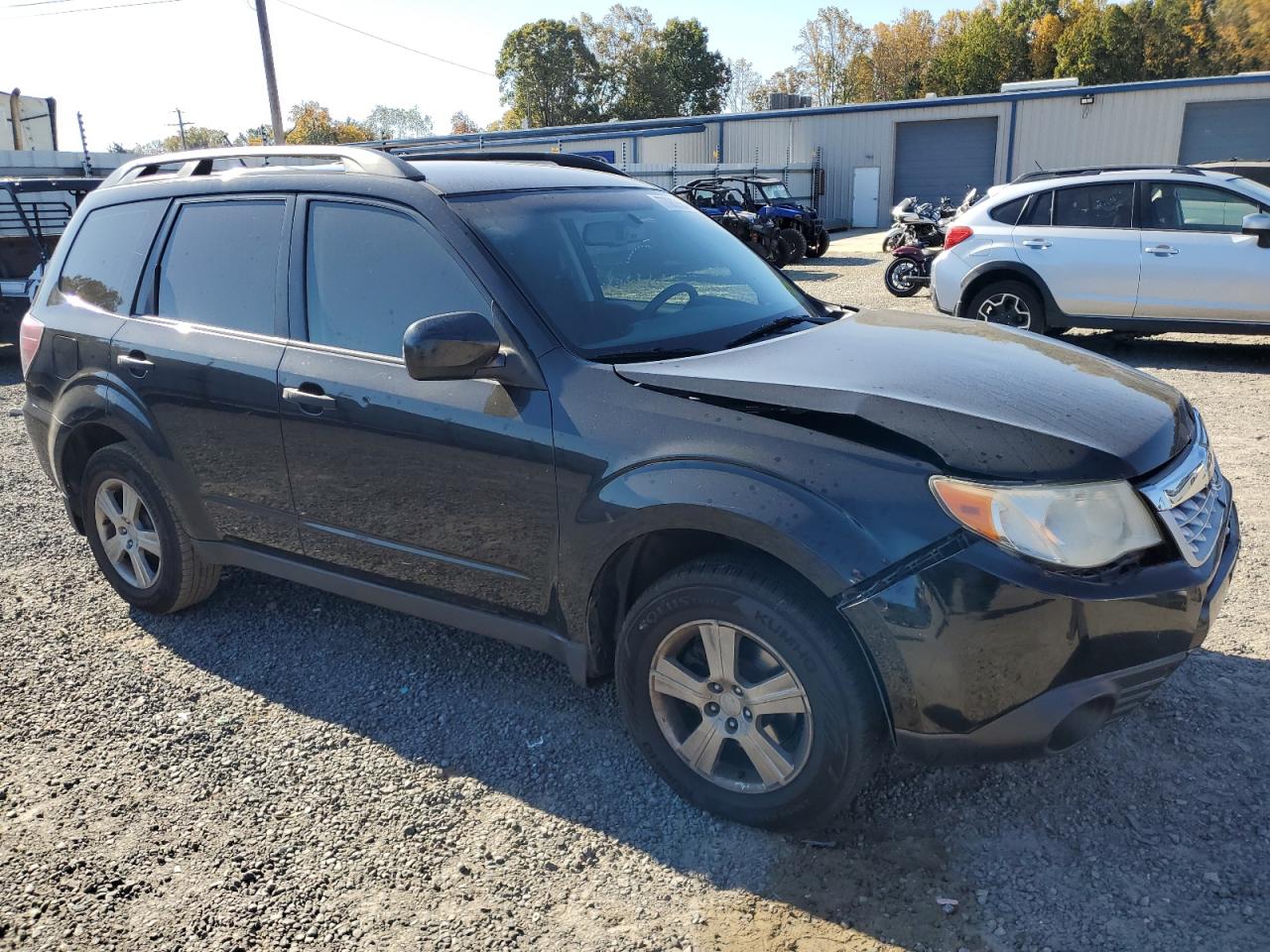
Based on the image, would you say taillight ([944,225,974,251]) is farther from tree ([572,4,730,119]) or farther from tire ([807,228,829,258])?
tree ([572,4,730,119])

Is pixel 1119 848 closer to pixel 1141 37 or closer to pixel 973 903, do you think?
pixel 973 903

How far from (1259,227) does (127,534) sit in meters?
9.01

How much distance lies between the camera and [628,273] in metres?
3.44

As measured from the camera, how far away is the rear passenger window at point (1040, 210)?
9367mm

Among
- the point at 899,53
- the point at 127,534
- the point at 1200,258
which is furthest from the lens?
the point at 899,53

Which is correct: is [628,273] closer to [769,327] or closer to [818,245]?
[769,327]

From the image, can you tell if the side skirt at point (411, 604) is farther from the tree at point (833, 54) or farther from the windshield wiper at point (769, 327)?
the tree at point (833, 54)

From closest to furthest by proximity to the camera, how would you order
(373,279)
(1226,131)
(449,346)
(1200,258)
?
(449,346)
(373,279)
(1200,258)
(1226,131)

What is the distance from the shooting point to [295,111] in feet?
288

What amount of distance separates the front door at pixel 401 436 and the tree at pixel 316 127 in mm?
76802

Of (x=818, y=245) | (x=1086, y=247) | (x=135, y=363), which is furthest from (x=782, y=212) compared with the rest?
(x=135, y=363)

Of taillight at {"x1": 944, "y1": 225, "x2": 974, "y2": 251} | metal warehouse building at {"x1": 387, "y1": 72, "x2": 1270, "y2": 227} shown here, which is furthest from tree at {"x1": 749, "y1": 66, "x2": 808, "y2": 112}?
taillight at {"x1": 944, "y1": 225, "x2": 974, "y2": 251}

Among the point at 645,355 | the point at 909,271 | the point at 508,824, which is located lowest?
the point at 508,824

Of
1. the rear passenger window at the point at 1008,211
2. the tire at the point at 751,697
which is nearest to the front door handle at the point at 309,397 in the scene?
the tire at the point at 751,697
